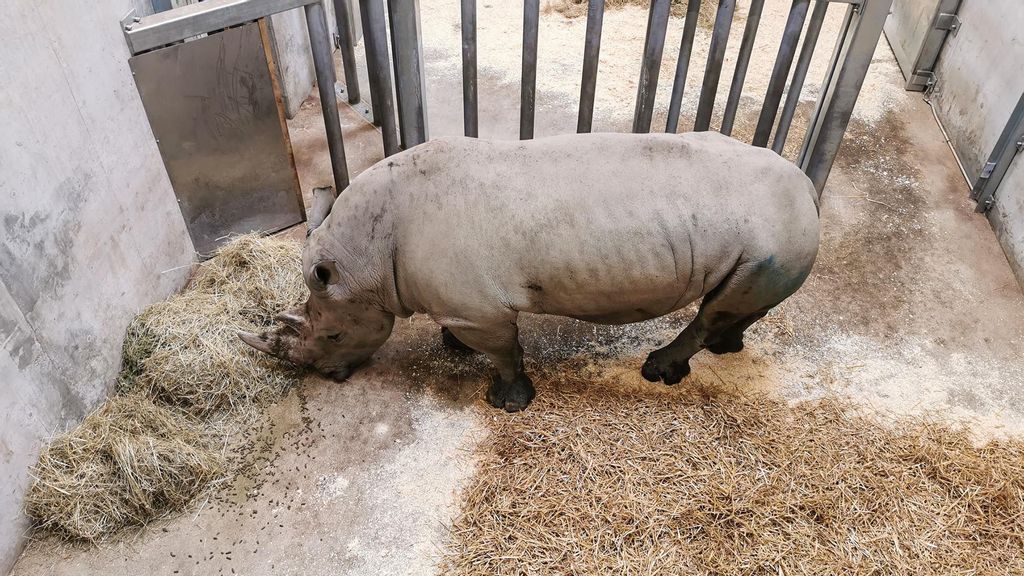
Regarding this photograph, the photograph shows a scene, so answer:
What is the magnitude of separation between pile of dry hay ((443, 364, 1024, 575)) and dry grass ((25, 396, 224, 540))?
5.82 feet

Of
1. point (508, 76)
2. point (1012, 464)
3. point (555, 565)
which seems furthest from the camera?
point (508, 76)

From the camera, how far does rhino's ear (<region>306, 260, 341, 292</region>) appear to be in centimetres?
440

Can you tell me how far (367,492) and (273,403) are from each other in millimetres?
1052

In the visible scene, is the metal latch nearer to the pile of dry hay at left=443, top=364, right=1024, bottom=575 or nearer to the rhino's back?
the pile of dry hay at left=443, top=364, right=1024, bottom=575

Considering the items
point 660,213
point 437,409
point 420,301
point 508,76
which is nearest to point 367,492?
point 437,409

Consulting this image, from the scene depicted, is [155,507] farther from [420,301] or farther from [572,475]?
[572,475]

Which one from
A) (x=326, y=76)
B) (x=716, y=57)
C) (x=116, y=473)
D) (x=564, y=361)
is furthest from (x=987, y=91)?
(x=116, y=473)

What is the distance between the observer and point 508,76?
29.7ft

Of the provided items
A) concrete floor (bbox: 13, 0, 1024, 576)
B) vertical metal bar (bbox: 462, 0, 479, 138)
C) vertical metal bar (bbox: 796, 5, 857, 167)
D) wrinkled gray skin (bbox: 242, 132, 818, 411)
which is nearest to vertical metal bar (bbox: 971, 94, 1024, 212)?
concrete floor (bbox: 13, 0, 1024, 576)

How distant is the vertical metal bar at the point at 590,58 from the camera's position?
6.01 metres

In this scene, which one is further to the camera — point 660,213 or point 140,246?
point 140,246

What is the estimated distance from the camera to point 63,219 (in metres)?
4.59

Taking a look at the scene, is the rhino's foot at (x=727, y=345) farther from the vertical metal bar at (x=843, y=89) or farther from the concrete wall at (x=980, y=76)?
the concrete wall at (x=980, y=76)

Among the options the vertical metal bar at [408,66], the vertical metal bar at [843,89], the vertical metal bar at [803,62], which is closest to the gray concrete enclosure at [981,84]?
the vertical metal bar at [843,89]
